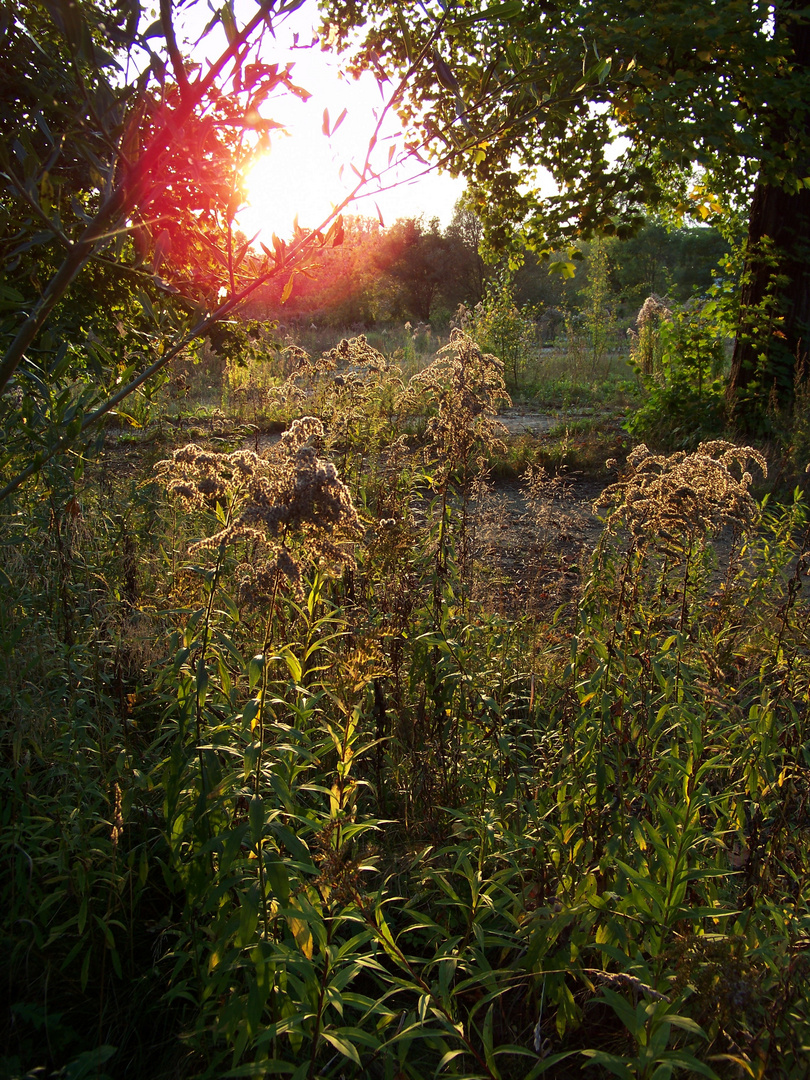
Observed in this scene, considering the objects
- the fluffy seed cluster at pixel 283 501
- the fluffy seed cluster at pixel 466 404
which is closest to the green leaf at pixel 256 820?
the fluffy seed cluster at pixel 283 501

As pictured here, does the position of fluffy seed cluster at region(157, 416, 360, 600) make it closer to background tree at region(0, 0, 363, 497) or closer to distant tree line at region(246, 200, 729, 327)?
background tree at region(0, 0, 363, 497)

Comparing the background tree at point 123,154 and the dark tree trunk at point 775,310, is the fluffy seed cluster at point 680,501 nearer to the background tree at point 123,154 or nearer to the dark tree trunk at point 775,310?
the background tree at point 123,154

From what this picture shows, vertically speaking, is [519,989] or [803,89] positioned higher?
[803,89]

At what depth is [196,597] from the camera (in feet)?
7.38

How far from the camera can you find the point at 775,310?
8.31 m

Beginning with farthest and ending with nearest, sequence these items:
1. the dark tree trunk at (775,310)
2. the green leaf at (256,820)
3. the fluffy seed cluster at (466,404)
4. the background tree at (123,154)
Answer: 1. the dark tree trunk at (775,310)
2. the fluffy seed cluster at (466,404)
3. the green leaf at (256,820)
4. the background tree at (123,154)

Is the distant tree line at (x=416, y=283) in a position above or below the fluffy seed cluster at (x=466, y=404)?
above

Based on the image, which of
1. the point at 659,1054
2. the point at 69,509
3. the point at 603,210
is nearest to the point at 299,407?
the point at 69,509

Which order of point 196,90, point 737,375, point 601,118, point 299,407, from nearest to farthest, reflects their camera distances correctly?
point 196,90 → point 299,407 → point 601,118 → point 737,375

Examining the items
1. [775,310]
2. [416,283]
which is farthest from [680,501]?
[416,283]

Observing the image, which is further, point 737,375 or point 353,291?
point 353,291

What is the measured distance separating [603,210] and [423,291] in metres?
28.9

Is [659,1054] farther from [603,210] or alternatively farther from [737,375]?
[737,375]

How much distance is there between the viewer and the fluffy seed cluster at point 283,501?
1.70m
